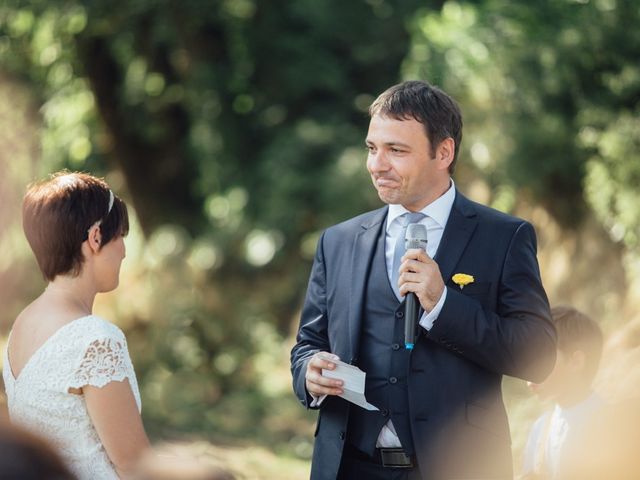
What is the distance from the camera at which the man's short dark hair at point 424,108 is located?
3432 millimetres

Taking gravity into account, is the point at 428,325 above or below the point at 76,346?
above

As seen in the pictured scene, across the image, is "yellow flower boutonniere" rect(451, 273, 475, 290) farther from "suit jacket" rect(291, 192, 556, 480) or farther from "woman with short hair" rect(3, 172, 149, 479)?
"woman with short hair" rect(3, 172, 149, 479)

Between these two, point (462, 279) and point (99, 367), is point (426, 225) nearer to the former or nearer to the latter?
point (462, 279)

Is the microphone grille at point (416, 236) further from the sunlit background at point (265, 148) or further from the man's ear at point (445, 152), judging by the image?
the sunlit background at point (265, 148)

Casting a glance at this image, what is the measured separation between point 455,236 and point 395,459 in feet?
2.51

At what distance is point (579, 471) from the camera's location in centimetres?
334

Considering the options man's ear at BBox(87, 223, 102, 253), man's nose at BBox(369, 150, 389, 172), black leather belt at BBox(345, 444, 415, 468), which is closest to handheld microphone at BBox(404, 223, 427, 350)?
man's nose at BBox(369, 150, 389, 172)

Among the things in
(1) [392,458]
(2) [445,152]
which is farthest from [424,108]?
(1) [392,458]

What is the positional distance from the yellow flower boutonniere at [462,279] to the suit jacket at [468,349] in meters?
0.03

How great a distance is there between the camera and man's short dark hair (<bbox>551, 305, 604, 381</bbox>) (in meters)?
3.98

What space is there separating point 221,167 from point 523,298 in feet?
36.4

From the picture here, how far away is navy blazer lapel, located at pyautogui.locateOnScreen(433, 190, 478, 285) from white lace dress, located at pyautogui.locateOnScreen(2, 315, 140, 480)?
1.09m

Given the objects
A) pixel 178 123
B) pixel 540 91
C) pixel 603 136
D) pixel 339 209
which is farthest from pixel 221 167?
pixel 603 136

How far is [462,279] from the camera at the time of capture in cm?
331
